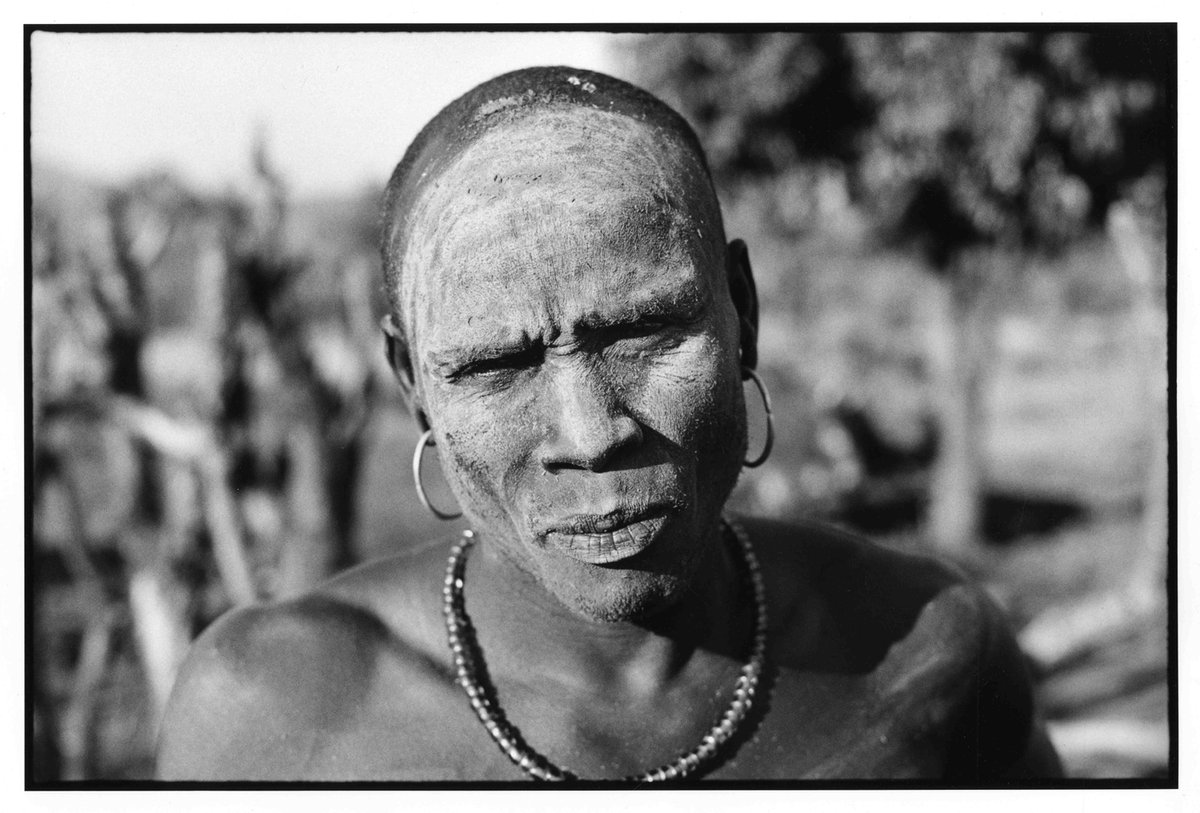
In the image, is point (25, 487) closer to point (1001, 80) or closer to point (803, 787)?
point (803, 787)

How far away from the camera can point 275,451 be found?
211 inches

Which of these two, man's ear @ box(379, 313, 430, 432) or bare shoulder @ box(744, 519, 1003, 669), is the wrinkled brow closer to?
man's ear @ box(379, 313, 430, 432)

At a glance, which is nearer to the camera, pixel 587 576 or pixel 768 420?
pixel 587 576

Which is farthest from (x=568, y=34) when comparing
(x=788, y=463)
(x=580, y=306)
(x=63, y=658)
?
(x=788, y=463)

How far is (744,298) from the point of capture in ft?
6.14

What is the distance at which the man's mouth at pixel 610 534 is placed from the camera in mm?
1601

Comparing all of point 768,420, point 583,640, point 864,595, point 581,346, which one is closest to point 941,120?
point 864,595

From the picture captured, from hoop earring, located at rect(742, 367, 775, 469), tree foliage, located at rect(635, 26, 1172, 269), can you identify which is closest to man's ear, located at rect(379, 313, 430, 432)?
hoop earring, located at rect(742, 367, 775, 469)

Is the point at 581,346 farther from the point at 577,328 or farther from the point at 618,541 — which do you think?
the point at 618,541

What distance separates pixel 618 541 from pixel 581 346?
0.83 ft

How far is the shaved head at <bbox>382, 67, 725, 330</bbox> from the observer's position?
1662mm

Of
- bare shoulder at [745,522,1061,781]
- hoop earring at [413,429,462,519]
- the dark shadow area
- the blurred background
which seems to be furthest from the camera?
the dark shadow area
